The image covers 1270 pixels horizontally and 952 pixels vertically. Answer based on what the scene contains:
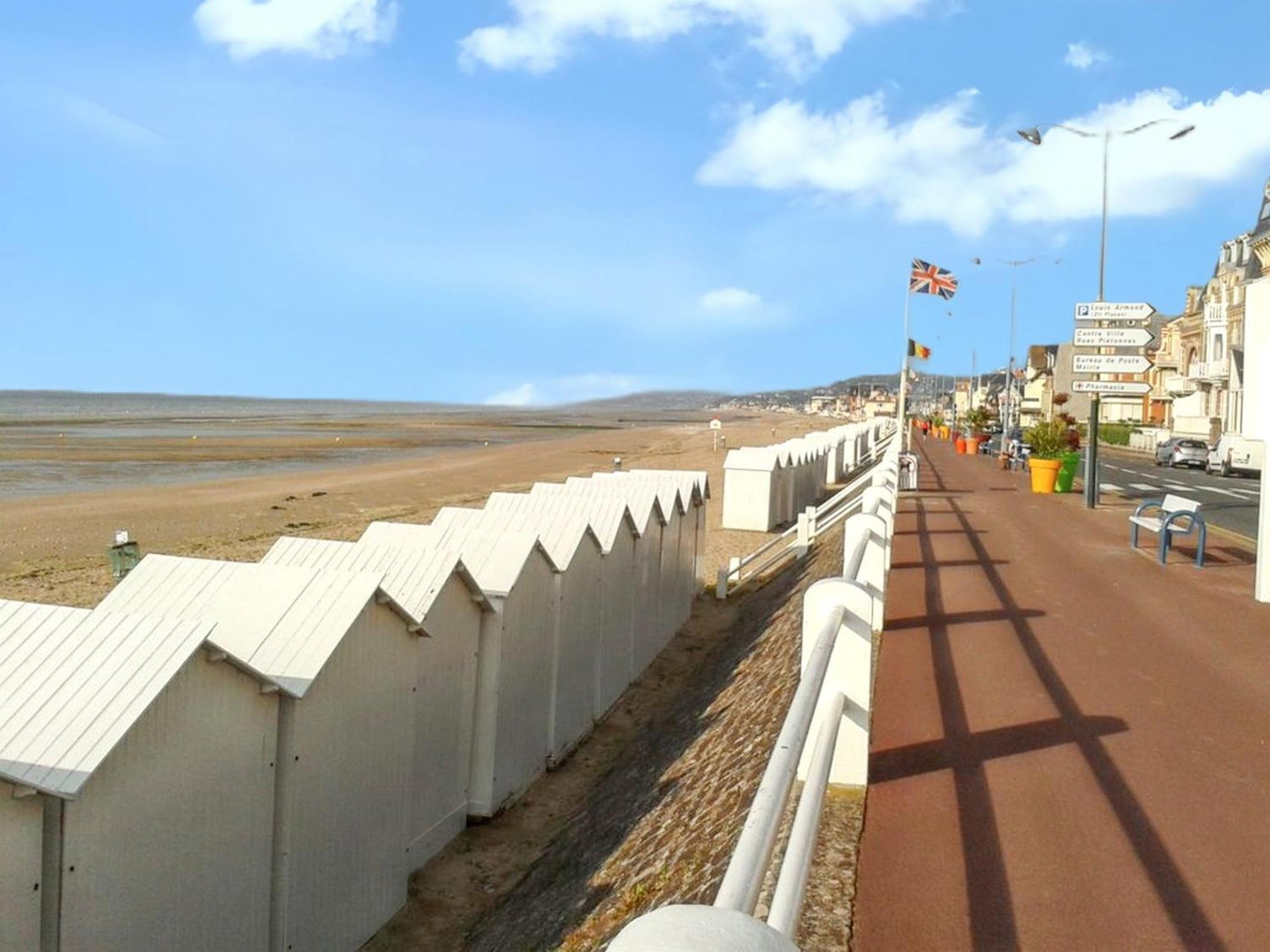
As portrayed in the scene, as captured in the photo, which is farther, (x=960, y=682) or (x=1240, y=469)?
(x=1240, y=469)

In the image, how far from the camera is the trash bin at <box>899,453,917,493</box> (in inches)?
946

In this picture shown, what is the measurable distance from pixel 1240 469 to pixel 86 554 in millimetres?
40399

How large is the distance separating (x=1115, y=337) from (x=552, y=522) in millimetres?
13283

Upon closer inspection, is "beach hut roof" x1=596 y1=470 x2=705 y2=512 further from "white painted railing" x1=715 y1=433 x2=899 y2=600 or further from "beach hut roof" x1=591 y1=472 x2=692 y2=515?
"white painted railing" x1=715 y1=433 x2=899 y2=600

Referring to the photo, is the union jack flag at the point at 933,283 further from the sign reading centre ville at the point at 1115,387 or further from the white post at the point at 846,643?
the white post at the point at 846,643

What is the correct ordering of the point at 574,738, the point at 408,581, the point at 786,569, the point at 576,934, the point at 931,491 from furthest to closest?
the point at 931,491, the point at 786,569, the point at 574,738, the point at 408,581, the point at 576,934

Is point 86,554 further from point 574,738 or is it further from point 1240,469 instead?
point 1240,469

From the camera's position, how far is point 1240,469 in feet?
141

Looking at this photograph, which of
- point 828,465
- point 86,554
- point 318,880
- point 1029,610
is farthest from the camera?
point 828,465

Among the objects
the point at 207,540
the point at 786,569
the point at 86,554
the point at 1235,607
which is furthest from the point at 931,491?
the point at 86,554

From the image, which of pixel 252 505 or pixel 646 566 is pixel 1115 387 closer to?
pixel 646 566

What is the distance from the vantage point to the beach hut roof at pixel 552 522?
10.1 metres

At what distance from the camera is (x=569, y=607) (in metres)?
10.2

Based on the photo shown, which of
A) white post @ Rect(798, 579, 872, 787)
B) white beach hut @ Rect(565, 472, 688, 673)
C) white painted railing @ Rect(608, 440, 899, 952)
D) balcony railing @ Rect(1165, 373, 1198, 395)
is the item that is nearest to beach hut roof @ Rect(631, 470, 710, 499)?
white beach hut @ Rect(565, 472, 688, 673)
